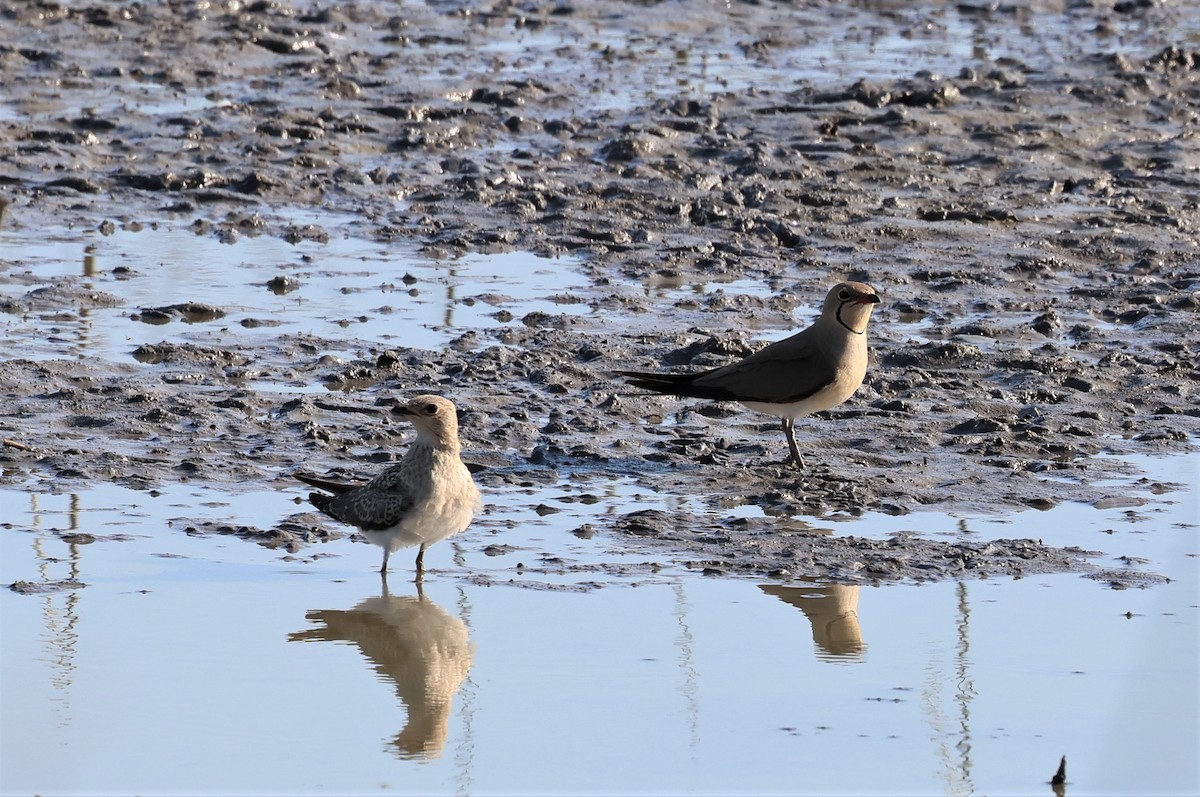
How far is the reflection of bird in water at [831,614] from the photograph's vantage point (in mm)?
6180

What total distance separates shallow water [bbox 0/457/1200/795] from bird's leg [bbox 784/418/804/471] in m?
0.76

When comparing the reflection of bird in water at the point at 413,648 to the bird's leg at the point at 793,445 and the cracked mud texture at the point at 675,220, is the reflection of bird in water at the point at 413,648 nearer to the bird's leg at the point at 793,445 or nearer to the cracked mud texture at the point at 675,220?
the cracked mud texture at the point at 675,220

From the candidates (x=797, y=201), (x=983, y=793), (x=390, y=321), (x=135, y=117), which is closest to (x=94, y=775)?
(x=983, y=793)

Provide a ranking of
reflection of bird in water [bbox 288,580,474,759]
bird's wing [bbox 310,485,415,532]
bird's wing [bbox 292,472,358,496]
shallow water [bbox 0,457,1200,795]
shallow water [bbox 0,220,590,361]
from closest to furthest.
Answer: shallow water [bbox 0,457,1200,795] → reflection of bird in water [bbox 288,580,474,759] → bird's wing [bbox 310,485,415,532] → bird's wing [bbox 292,472,358,496] → shallow water [bbox 0,220,590,361]

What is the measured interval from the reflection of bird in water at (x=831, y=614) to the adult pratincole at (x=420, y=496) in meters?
1.07

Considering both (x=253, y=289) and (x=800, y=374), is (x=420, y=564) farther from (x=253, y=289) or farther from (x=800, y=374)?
(x=253, y=289)

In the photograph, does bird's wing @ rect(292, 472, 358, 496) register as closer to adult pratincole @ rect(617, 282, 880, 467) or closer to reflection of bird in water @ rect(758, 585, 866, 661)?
reflection of bird in water @ rect(758, 585, 866, 661)

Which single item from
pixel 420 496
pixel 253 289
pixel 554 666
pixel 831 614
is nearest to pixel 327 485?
pixel 420 496

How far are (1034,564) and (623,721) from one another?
2083mm

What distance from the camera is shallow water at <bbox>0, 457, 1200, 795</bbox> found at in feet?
17.2

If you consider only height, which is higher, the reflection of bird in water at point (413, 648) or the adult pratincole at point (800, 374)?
the adult pratincole at point (800, 374)

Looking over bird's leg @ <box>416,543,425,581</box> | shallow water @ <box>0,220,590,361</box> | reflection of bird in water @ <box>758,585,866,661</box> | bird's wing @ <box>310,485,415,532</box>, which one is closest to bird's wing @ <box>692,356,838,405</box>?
reflection of bird in water @ <box>758,585,866,661</box>

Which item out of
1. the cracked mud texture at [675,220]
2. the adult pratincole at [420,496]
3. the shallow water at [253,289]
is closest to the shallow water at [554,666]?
the adult pratincole at [420,496]

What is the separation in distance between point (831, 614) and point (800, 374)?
6.39 ft
